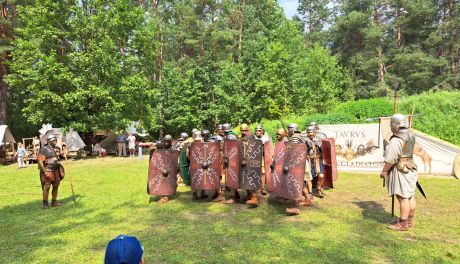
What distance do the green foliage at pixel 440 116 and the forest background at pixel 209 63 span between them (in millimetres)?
49

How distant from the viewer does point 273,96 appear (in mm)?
26188

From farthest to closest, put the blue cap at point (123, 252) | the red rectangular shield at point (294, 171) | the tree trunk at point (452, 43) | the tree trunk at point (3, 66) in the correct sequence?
the tree trunk at point (452, 43), the tree trunk at point (3, 66), the red rectangular shield at point (294, 171), the blue cap at point (123, 252)

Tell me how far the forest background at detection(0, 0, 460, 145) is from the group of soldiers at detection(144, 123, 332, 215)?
8195 millimetres

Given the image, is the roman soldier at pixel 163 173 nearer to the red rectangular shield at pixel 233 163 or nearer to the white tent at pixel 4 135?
the red rectangular shield at pixel 233 163

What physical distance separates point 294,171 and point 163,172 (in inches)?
115

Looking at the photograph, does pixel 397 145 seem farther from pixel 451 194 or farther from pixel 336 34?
pixel 336 34

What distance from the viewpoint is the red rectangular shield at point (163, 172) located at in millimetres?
7434

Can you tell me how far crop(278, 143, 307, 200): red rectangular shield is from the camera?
590 cm

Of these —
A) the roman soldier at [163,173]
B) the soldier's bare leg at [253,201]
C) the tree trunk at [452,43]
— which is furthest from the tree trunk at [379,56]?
the roman soldier at [163,173]

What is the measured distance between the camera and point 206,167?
7.29 m

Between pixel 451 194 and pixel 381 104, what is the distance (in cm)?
890

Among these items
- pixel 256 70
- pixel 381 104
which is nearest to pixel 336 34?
pixel 256 70

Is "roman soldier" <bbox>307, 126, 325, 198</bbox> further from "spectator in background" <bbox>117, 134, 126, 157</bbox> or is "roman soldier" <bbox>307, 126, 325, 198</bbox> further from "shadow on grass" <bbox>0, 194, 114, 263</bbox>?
"spectator in background" <bbox>117, 134, 126, 157</bbox>

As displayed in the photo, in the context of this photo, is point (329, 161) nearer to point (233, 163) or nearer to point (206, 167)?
point (233, 163)
